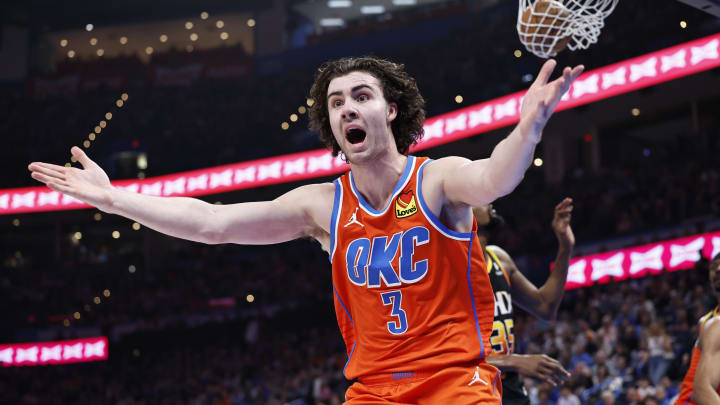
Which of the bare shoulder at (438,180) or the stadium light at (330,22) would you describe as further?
the stadium light at (330,22)

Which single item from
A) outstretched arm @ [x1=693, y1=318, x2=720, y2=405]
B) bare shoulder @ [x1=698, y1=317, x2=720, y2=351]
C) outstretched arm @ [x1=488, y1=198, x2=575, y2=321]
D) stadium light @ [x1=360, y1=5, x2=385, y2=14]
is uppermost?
stadium light @ [x1=360, y1=5, x2=385, y2=14]

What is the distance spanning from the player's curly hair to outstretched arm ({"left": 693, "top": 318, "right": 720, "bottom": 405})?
2124 mm

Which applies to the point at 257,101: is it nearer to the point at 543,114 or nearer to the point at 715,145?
the point at 715,145

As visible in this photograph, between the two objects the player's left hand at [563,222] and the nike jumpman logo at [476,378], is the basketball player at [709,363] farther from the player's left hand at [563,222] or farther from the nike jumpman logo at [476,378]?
the nike jumpman logo at [476,378]

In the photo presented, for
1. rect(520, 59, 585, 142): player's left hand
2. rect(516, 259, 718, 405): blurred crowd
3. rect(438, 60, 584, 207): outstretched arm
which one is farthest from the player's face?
rect(516, 259, 718, 405): blurred crowd

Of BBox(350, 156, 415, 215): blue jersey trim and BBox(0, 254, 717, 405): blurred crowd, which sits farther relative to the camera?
BBox(0, 254, 717, 405): blurred crowd

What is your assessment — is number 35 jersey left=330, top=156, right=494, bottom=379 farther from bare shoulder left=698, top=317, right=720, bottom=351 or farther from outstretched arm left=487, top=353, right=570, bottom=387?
bare shoulder left=698, top=317, right=720, bottom=351

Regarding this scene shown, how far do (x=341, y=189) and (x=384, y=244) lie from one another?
0.37 meters

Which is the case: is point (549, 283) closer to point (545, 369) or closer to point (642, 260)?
point (545, 369)

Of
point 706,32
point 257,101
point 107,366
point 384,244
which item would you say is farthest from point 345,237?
point 257,101

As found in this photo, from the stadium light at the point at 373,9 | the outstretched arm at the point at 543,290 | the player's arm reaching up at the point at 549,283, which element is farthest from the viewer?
the stadium light at the point at 373,9

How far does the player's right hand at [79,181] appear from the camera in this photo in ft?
9.88

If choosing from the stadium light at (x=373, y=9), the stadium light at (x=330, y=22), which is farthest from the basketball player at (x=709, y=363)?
the stadium light at (x=330, y=22)

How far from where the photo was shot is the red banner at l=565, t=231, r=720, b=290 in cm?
1333
